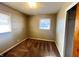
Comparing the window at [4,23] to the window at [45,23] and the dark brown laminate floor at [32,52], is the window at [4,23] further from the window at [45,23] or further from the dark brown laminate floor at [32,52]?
the window at [45,23]

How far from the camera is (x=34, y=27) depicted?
19.9 feet

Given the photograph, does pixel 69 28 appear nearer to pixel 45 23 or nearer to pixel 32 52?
pixel 32 52

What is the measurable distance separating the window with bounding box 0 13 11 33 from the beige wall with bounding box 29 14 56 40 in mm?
2757

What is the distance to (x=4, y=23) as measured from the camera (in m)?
3.23

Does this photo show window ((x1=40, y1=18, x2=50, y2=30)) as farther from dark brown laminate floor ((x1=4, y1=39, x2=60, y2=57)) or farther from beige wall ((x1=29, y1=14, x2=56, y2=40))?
dark brown laminate floor ((x1=4, y1=39, x2=60, y2=57))

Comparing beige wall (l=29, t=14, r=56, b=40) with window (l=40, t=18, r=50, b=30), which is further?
window (l=40, t=18, r=50, b=30)

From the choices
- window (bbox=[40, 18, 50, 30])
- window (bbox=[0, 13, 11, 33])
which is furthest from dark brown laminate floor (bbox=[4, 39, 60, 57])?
window (bbox=[40, 18, 50, 30])

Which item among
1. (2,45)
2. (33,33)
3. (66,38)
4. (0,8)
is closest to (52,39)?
(33,33)

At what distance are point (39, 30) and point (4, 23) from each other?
3147mm

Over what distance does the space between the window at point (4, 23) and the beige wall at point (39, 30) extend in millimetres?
2757

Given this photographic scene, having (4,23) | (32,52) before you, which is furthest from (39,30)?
(4,23)

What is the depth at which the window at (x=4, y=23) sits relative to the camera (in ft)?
9.93

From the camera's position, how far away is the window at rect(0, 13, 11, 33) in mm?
3025

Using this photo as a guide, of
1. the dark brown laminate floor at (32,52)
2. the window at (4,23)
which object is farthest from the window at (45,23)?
the window at (4,23)
